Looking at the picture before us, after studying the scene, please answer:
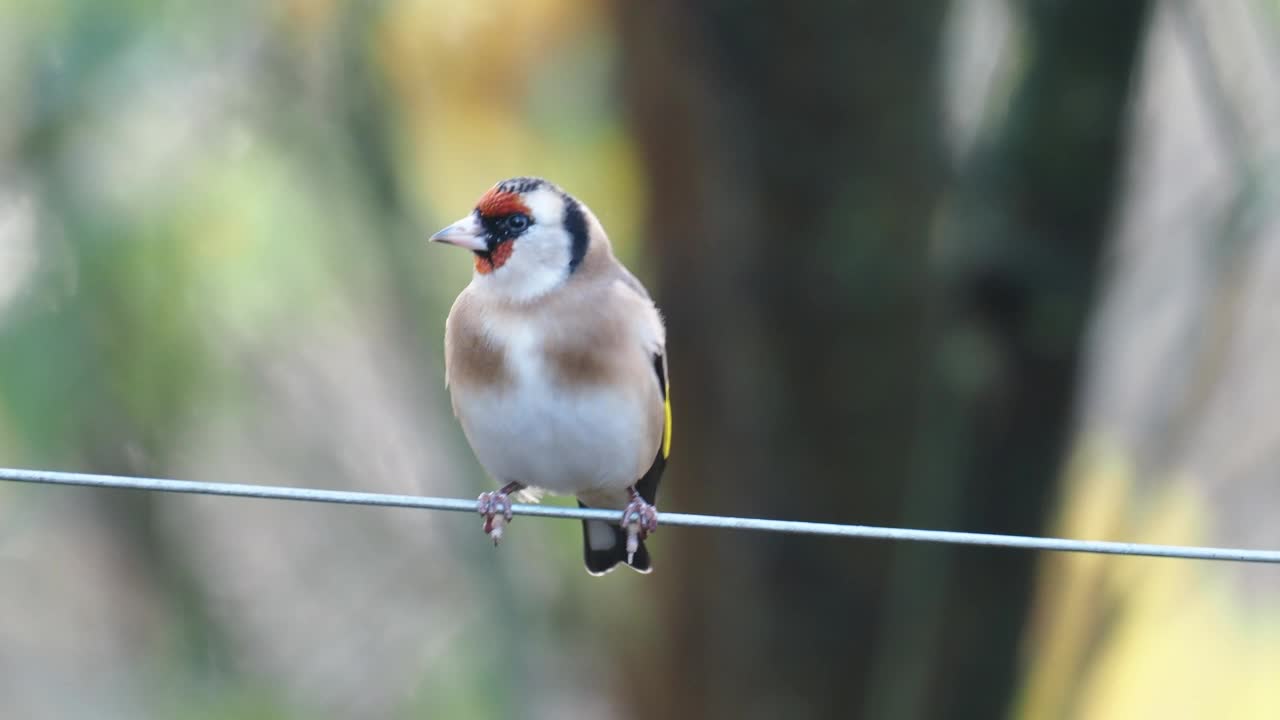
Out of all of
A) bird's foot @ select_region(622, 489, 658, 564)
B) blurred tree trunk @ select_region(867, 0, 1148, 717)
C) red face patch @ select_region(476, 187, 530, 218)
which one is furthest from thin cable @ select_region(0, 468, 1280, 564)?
blurred tree trunk @ select_region(867, 0, 1148, 717)

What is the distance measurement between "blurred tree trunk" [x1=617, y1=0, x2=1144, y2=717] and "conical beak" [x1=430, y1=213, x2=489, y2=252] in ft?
3.94

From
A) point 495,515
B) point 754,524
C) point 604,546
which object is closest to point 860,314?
point 604,546

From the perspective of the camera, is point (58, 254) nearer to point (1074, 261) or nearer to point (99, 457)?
point (99, 457)

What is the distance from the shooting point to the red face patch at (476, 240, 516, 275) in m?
3.86

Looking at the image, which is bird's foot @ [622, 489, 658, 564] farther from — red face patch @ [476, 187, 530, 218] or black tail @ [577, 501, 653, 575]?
red face patch @ [476, 187, 530, 218]

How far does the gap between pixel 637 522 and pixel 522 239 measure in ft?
2.40

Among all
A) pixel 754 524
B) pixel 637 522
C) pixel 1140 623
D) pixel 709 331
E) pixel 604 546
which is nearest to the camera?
pixel 754 524

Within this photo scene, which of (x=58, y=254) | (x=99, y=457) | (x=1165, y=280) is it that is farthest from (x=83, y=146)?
(x=1165, y=280)

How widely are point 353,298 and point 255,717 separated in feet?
5.89

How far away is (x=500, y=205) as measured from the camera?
387 cm

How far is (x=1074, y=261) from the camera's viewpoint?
16.3 feet

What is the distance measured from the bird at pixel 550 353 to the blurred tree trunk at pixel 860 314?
1006 millimetres

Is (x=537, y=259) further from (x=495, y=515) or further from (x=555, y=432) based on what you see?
(x=495, y=515)

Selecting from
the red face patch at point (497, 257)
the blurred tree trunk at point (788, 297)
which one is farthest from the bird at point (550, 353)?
the blurred tree trunk at point (788, 297)
